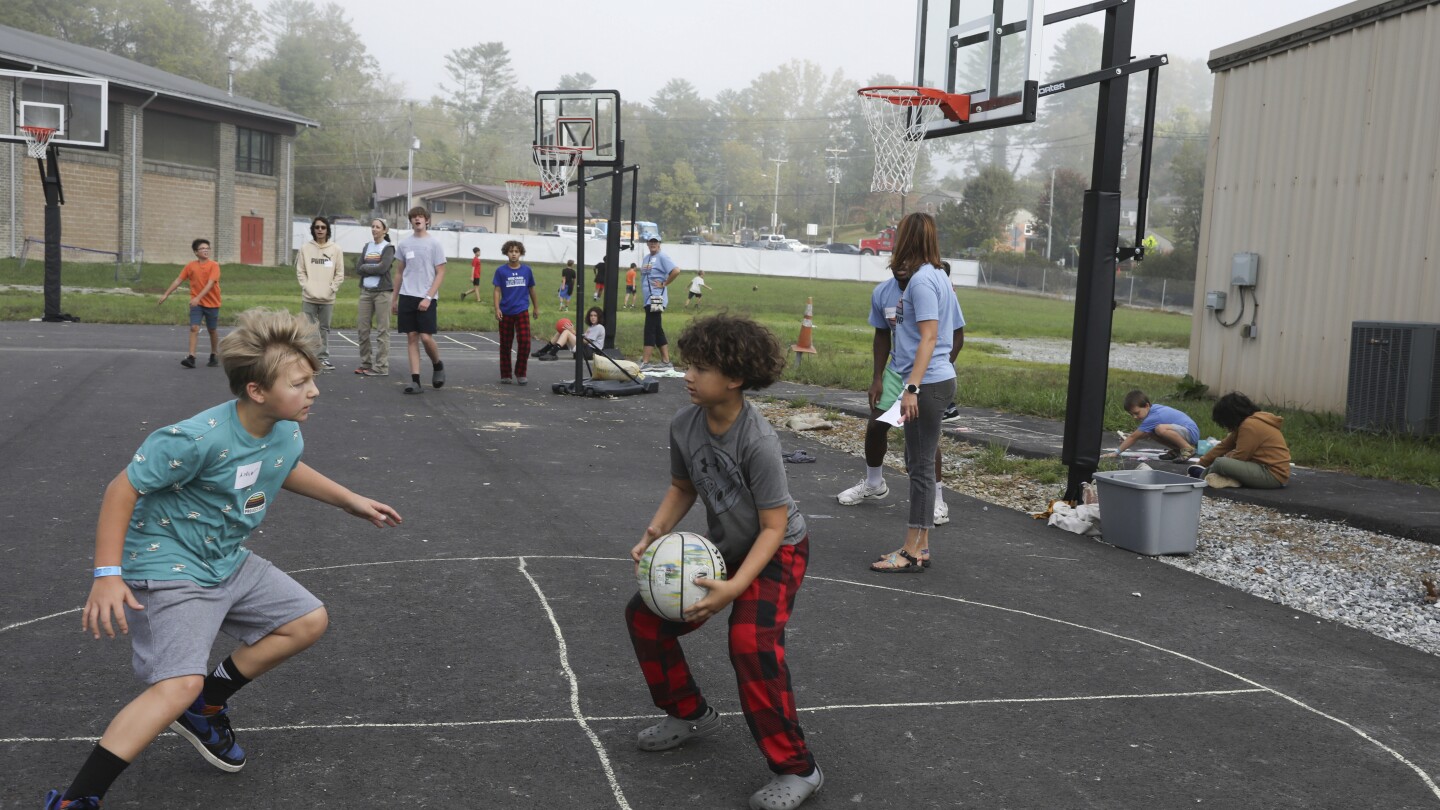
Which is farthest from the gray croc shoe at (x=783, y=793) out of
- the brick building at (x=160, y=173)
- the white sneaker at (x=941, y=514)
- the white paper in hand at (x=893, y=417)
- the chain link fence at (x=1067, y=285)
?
the chain link fence at (x=1067, y=285)

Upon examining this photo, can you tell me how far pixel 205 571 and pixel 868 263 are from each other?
6900 cm

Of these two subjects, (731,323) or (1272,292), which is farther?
(1272,292)

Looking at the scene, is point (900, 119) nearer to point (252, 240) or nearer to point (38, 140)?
point (38, 140)

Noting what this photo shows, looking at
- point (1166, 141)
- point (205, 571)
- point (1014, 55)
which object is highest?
point (1166, 141)

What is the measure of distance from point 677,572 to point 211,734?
1.48 meters

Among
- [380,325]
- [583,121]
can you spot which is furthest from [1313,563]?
[583,121]

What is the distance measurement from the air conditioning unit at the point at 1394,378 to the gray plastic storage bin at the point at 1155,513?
5.47 m

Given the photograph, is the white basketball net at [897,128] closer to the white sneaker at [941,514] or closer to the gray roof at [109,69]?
the white sneaker at [941,514]

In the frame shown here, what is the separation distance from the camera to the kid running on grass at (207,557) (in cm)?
319

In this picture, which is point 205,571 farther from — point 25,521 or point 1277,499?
Answer: point 1277,499

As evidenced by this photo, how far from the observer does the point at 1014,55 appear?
9.27 meters

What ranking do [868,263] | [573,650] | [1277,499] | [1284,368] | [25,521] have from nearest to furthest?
1. [573,650]
2. [25,521]
3. [1277,499]
4. [1284,368]
5. [868,263]

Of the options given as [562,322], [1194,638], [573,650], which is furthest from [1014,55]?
[562,322]

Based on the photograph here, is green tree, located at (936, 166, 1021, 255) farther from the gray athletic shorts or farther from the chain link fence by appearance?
the gray athletic shorts
